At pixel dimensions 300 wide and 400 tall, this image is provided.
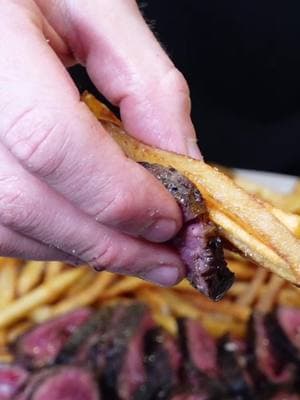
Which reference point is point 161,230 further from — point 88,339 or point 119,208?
point 88,339

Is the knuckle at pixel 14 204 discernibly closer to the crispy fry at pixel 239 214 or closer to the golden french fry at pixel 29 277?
the crispy fry at pixel 239 214

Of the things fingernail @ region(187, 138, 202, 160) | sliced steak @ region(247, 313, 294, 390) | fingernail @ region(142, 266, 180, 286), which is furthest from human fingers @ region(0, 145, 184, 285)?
sliced steak @ region(247, 313, 294, 390)

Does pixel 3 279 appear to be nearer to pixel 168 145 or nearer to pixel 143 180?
pixel 168 145

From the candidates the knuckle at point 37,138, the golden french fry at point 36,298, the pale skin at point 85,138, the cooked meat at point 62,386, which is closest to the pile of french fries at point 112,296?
the golden french fry at point 36,298

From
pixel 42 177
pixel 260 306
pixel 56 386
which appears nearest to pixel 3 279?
pixel 56 386

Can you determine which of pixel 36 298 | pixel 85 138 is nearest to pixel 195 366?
pixel 36 298

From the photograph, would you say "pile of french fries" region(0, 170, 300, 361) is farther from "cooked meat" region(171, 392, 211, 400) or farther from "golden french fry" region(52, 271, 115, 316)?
"cooked meat" region(171, 392, 211, 400)
